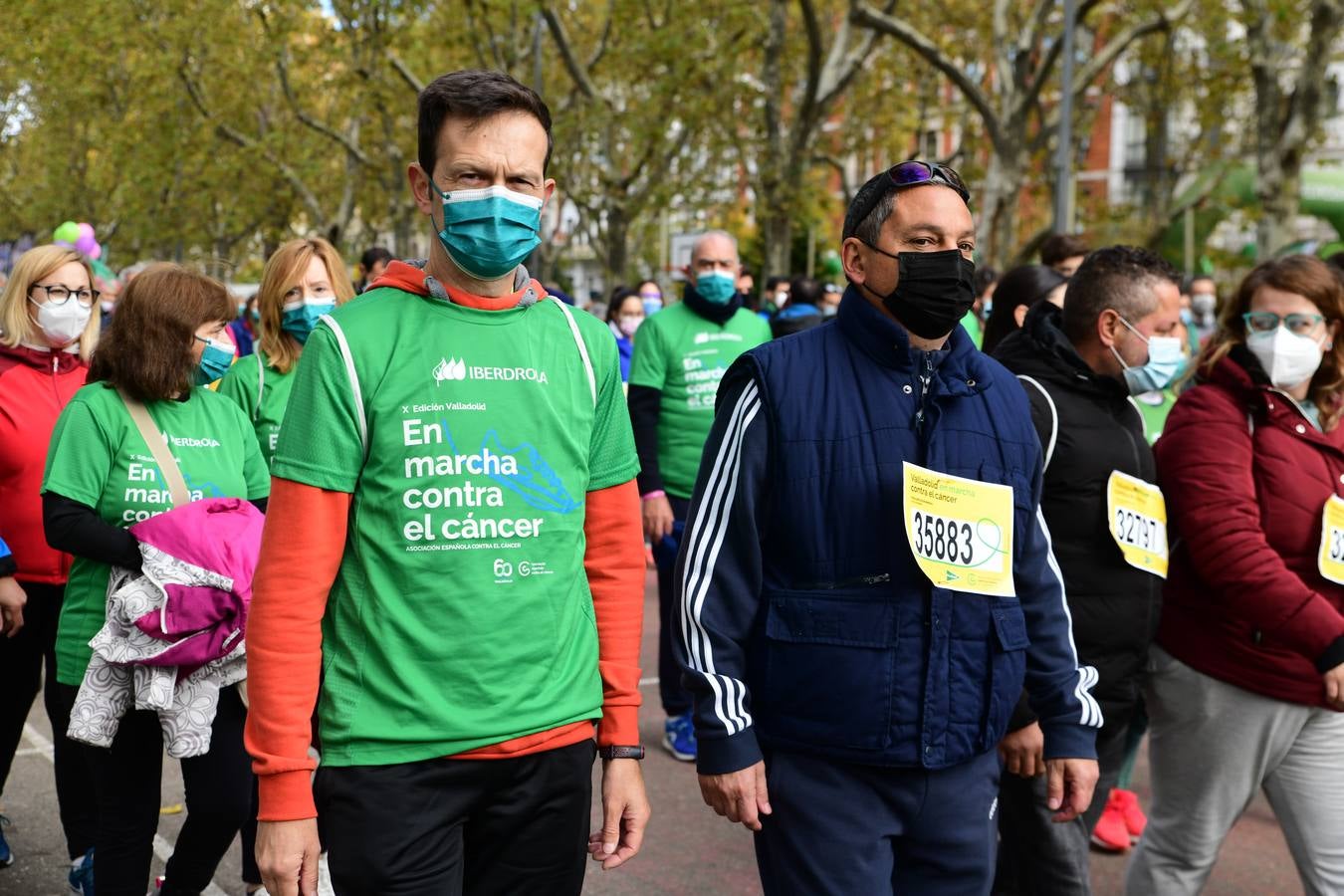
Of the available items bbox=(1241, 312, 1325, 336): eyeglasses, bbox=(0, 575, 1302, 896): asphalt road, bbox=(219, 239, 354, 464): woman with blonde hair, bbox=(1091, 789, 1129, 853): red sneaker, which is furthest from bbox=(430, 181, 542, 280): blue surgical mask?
bbox=(1091, 789, 1129, 853): red sneaker

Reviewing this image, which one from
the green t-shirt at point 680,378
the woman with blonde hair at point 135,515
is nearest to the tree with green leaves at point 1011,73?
the green t-shirt at point 680,378

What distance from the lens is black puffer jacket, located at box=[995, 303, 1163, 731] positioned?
3.73 metres

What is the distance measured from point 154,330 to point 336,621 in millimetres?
1836

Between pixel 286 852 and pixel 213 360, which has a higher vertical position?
pixel 213 360

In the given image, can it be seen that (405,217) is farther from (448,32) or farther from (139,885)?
(139,885)

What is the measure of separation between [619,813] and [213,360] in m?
2.22

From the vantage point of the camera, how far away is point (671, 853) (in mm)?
5312

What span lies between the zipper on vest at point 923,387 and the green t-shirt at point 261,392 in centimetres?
250

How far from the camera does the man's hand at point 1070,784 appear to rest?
3.05m

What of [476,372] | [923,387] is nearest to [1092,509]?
[923,387]

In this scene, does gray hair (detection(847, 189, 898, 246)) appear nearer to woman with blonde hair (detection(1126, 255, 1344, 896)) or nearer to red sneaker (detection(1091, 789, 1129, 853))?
woman with blonde hair (detection(1126, 255, 1344, 896))

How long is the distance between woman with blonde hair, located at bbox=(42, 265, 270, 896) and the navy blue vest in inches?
68.2

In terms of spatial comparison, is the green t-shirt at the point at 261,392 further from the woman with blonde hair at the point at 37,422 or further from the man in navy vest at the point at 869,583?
the man in navy vest at the point at 869,583

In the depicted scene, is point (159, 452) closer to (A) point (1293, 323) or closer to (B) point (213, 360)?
(B) point (213, 360)
